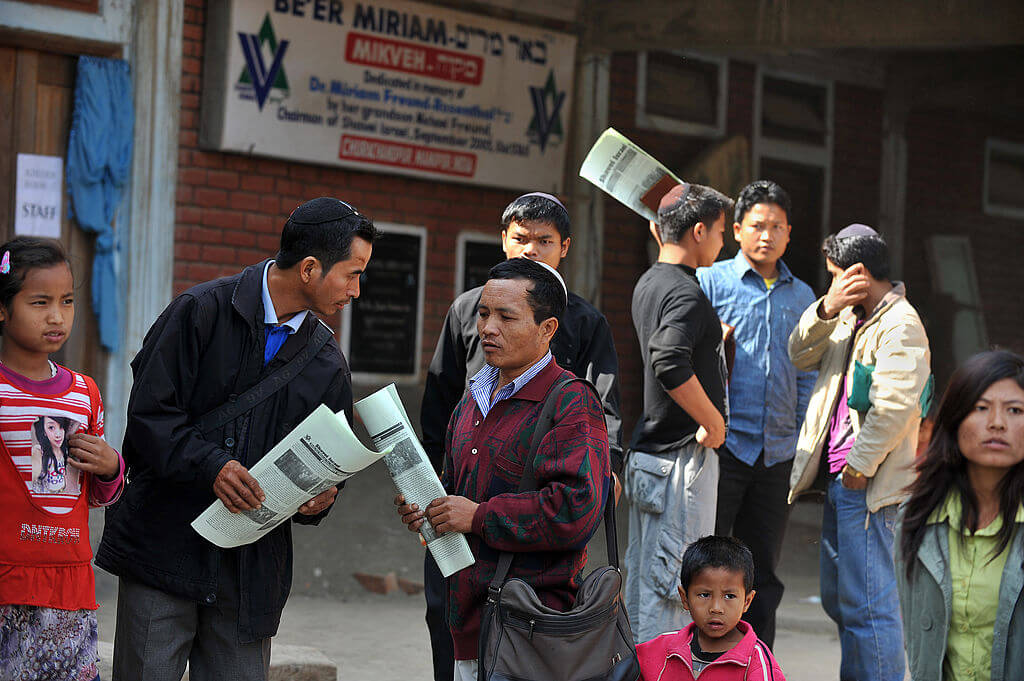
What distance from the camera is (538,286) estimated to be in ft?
11.1

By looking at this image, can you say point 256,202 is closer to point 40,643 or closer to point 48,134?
point 48,134

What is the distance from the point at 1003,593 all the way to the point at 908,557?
28 centimetres

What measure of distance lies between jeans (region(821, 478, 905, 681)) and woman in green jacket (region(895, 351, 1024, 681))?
4.90 ft

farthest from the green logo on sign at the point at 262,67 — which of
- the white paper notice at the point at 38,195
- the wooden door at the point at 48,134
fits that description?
the white paper notice at the point at 38,195

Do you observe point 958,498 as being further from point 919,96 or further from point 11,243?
point 919,96

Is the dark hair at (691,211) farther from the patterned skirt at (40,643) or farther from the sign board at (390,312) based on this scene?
the sign board at (390,312)

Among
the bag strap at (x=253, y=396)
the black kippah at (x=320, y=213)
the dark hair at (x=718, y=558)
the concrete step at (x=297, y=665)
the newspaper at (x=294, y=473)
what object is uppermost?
the black kippah at (x=320, y=213)

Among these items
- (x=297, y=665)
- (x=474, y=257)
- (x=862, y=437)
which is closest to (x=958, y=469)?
(x=862, y=437)

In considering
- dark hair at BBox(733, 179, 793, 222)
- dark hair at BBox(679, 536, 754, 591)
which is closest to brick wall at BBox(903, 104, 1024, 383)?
dark hair at BBox(733, 179, 793, 222)

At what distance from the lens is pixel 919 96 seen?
11.4 m

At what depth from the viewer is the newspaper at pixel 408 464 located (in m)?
3.20

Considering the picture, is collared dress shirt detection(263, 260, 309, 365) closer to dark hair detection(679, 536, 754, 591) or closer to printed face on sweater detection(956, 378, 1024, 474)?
dark hair detection(679, 536, 754, 591)

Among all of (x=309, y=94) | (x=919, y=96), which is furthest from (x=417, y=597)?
(x=919, y=96)

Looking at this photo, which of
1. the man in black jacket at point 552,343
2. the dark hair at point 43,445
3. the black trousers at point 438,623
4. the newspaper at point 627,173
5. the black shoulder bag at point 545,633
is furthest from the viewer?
the newspaper at point 627,173
